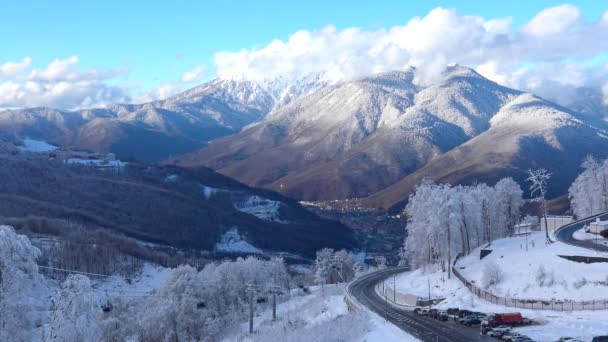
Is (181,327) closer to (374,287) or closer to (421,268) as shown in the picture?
(374,287)

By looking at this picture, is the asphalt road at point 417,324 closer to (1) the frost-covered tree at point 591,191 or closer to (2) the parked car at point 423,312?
(2) the parked car at point 423,312

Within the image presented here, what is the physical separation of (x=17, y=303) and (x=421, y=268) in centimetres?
7015

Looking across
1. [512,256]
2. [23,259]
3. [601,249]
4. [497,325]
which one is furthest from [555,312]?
[23,259]

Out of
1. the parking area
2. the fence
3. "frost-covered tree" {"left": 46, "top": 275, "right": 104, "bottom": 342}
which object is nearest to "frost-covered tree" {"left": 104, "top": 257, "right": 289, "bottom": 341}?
the parking area

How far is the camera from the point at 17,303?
33.4 meters

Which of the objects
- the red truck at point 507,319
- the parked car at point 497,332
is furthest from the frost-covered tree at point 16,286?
the red truck at point 507,319

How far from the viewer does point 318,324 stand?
7294cm

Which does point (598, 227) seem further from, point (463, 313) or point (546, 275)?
point (463, 313)

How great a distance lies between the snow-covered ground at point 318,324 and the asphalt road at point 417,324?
3.98 feet

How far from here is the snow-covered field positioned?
168 feet

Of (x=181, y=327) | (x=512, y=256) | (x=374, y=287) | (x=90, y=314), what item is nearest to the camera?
(x=90, y=314)

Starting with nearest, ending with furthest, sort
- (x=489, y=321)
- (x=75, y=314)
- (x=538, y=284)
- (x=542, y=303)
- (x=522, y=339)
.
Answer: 1. (x=75, y=314)
2. (x=522, y=339)
3. (x=489, y=321)
4. (x=542, y=303)
5. (x=538, y=284)

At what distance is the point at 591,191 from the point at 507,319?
6644 centimetres

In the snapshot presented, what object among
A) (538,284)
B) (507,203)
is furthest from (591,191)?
(538,284)
